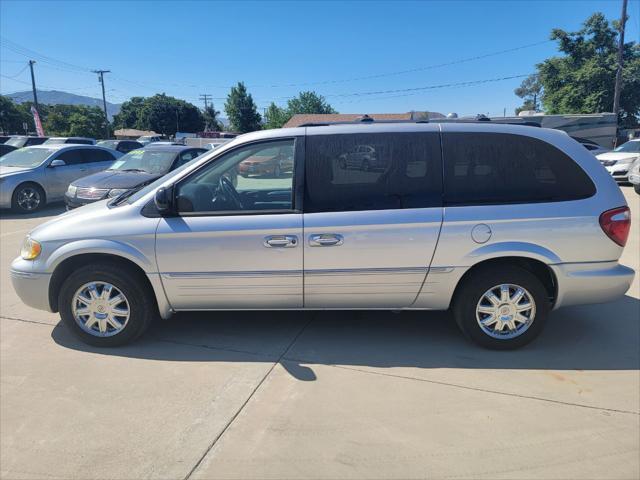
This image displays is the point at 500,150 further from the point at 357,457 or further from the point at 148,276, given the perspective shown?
the point at 148,276

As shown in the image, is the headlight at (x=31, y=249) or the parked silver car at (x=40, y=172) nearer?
the headlight at (x=31, y=249)

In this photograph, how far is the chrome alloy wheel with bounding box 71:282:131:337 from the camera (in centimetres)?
373

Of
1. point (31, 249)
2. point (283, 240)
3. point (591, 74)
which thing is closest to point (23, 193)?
point (31, 249)

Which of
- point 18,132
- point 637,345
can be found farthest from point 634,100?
point 18,132

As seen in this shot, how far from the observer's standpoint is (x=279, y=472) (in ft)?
8.06

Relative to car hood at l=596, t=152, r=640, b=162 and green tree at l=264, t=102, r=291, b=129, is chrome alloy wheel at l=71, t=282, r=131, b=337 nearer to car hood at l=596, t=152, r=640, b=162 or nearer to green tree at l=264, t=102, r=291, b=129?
car hood at l=596, t=152, r=640, b=162

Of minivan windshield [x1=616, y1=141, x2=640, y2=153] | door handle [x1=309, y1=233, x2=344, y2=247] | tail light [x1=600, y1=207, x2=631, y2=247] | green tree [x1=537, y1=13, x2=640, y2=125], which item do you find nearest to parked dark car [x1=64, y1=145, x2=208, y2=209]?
door handle [x1=309, y1=233, x2=344, y2=247]

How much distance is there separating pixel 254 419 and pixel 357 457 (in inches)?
28.4

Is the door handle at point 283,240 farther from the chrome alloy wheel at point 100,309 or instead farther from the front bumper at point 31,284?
the front bumper at point 31,284

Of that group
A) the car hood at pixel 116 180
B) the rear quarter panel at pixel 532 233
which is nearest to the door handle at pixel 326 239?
the rear quarter panel at pixel 532 233

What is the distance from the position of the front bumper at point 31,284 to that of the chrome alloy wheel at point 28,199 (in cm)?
810

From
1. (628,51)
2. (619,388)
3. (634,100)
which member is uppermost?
(628,51)

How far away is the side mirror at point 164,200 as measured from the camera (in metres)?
3.57

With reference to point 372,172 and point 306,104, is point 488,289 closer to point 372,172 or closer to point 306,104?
point 372,172
